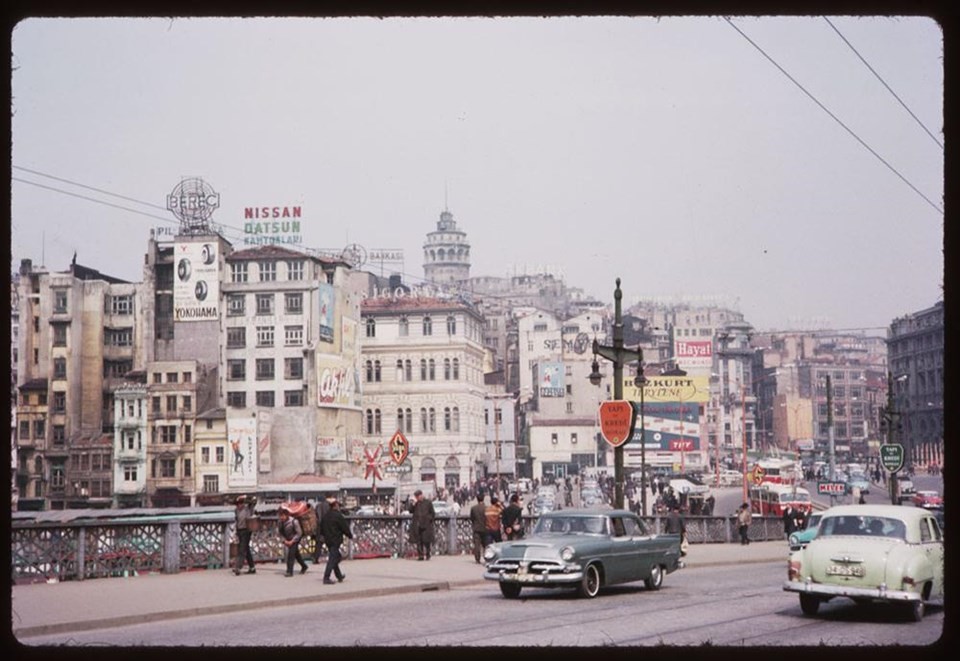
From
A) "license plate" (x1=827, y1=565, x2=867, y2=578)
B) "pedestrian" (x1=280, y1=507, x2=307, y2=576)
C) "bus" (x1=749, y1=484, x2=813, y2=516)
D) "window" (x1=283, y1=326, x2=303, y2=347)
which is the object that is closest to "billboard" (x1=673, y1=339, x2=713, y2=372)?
"window" (x1=283, y1=326, x2=303, y2=347)

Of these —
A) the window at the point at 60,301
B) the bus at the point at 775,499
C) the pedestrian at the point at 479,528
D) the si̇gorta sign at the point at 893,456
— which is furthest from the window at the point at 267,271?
the pedestrian at the point at 479,528

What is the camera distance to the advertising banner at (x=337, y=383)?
9731cm

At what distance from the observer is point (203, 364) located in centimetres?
9712

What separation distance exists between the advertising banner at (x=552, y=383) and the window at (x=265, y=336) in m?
42.9

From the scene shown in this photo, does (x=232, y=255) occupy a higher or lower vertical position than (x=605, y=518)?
higher

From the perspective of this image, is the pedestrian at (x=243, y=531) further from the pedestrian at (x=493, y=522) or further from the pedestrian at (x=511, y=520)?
the pedestrian at (x=511, y=520)

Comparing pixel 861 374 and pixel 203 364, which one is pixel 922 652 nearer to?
pixel 203 364

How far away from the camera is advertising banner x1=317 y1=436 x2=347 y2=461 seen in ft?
310

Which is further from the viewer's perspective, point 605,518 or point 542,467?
point 542,467

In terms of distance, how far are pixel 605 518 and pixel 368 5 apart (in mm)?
13330

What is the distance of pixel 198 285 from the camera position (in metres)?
98.5

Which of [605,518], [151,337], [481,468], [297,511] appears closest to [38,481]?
[151,337]

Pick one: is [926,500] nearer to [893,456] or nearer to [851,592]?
[893,456]

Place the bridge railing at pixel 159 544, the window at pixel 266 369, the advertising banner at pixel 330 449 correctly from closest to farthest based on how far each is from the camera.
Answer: the bridge railing at pixel 159 544, the advertising banner at pixel 330 449, the window at pixel 266 369
